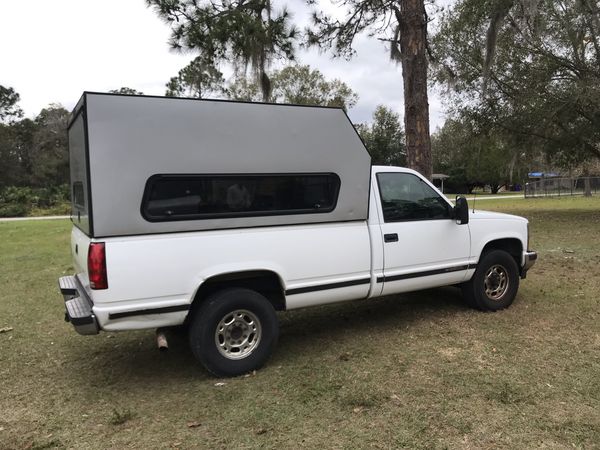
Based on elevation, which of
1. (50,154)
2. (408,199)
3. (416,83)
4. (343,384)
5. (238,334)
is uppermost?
(50,154)

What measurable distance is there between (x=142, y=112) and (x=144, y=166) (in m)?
0.42

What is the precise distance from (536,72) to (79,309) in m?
15.6

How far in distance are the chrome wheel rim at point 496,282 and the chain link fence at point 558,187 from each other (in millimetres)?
34873

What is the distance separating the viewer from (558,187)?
38.4 meters

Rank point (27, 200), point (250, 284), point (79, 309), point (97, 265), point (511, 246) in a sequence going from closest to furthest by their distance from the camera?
point (97, 265) < point (79, 309) < point (250, 284) < point (511, 246) < point (27, 200)

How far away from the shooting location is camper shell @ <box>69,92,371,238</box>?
3.77m

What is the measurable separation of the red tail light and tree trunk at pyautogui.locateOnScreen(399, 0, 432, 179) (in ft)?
22.2

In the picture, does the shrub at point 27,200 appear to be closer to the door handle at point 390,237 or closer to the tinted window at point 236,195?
the tinted window at point 236,195

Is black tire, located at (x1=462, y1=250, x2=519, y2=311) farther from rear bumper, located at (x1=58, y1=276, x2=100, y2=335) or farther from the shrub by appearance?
the shrub

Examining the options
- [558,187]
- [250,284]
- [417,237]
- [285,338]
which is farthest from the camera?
[558,187]


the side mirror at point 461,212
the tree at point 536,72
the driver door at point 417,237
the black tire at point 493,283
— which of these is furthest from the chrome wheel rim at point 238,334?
the tree at point 536,72

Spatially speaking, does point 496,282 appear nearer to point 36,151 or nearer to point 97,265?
point 97,265

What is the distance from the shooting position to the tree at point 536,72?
14.0m

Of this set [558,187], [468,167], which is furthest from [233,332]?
[468,167]
